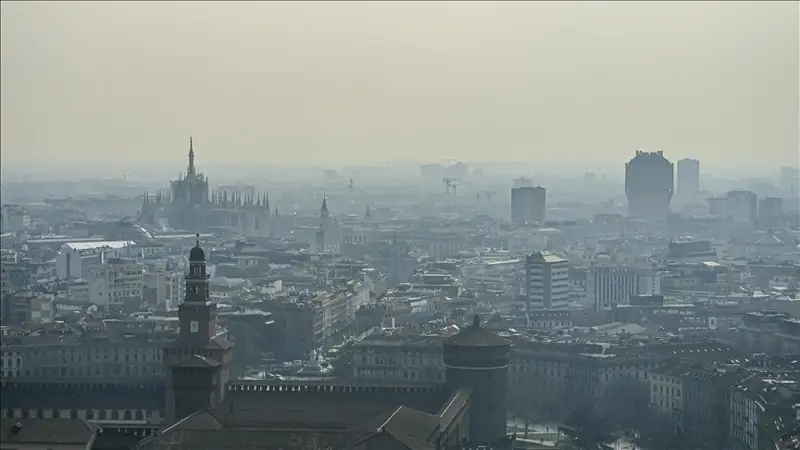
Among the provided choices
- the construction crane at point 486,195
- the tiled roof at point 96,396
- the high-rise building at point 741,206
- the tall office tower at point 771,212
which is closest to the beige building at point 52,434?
the tiled roof at point 96,396

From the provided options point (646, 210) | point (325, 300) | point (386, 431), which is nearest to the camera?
point (386, 431)

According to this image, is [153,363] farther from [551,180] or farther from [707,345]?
[551,180]

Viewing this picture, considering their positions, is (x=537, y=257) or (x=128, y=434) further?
(x=537, y=257)

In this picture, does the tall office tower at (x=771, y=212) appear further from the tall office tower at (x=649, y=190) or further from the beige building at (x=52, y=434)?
the beige building at (x=52, y=434)

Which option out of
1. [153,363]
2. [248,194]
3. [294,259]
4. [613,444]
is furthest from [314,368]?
[248,194]

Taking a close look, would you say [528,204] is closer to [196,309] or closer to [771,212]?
[771,212]

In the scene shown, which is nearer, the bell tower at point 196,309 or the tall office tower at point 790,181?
the bell tower at point 196,309

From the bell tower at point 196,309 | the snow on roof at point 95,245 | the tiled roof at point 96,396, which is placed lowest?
the tiled roof at point 96,396

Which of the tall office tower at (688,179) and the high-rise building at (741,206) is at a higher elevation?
the tall office tower at (688,179)
